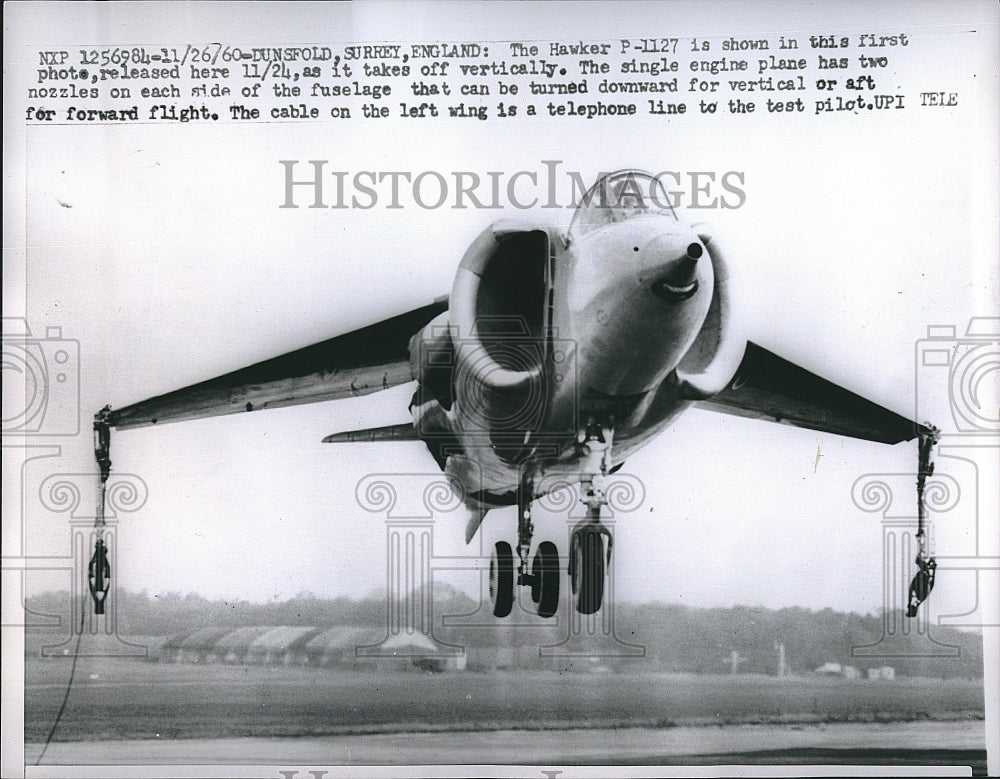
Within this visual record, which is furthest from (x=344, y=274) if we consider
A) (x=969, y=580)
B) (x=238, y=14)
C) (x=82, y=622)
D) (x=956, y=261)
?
(x=969, y=580)

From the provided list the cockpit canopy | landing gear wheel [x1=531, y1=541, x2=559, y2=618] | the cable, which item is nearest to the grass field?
the cable

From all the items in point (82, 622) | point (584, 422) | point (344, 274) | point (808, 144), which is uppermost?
point (808, 144)

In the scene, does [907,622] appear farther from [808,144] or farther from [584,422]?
[808,144]

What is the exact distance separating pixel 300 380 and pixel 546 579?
3.12 feet

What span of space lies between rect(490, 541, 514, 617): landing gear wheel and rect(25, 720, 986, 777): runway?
1.30 feet

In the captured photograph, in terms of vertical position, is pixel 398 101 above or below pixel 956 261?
above

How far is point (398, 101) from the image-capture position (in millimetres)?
2863

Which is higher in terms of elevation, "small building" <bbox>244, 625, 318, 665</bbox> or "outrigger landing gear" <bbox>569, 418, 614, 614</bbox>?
"outrigger landing gear" <bbox>569, 418, 614, 614</bbox>

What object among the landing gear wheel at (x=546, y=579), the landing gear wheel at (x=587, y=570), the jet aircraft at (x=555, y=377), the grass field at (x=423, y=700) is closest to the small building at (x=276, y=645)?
the grass field at (x=423, y=700)

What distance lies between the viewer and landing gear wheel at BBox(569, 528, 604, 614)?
286 cm

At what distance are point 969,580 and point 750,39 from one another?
176cm

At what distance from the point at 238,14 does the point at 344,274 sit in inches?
33.2

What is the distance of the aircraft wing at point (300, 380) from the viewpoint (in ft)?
9.49

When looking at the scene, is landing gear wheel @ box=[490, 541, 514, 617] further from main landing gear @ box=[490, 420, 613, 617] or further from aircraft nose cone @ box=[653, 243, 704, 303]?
aircraft nose cone @ box=[653, 243, 704, 303]
